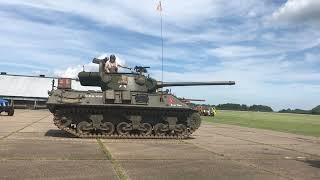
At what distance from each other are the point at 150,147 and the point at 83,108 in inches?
180

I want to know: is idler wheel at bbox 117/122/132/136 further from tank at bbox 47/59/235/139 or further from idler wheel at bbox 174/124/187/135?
idler wheel at bbox 174/124/187/135

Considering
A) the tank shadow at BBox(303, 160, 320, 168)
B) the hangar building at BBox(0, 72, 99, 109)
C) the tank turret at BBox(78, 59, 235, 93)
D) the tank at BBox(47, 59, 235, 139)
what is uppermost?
the hangar building at BBox(0, 72, 99, 109)

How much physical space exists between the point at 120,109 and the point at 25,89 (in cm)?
5384

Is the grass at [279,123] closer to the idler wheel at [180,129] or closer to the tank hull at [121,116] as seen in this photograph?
the idler wheel at [180,129]

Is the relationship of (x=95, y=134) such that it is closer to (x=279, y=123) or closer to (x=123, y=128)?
(x=123, y=128)

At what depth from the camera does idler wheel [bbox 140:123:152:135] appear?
2239 cm

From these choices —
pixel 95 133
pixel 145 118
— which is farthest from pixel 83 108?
pixel 145 118

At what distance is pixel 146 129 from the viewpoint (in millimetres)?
22453

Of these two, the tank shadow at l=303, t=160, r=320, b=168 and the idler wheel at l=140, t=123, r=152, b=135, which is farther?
the idler wheel at l=140, t=123, r=152, b=135

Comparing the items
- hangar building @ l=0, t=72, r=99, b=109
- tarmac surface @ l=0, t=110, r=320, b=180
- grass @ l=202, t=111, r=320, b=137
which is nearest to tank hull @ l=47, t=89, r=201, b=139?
tarmac surface @ l=0, t=110, r=320, b=180

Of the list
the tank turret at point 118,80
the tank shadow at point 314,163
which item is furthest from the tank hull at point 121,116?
the tank shadow at point 314,163

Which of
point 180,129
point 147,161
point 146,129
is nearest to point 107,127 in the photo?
point 146,129

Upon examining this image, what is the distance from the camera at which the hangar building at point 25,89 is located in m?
72.1

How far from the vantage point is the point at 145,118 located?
22.6 meters
